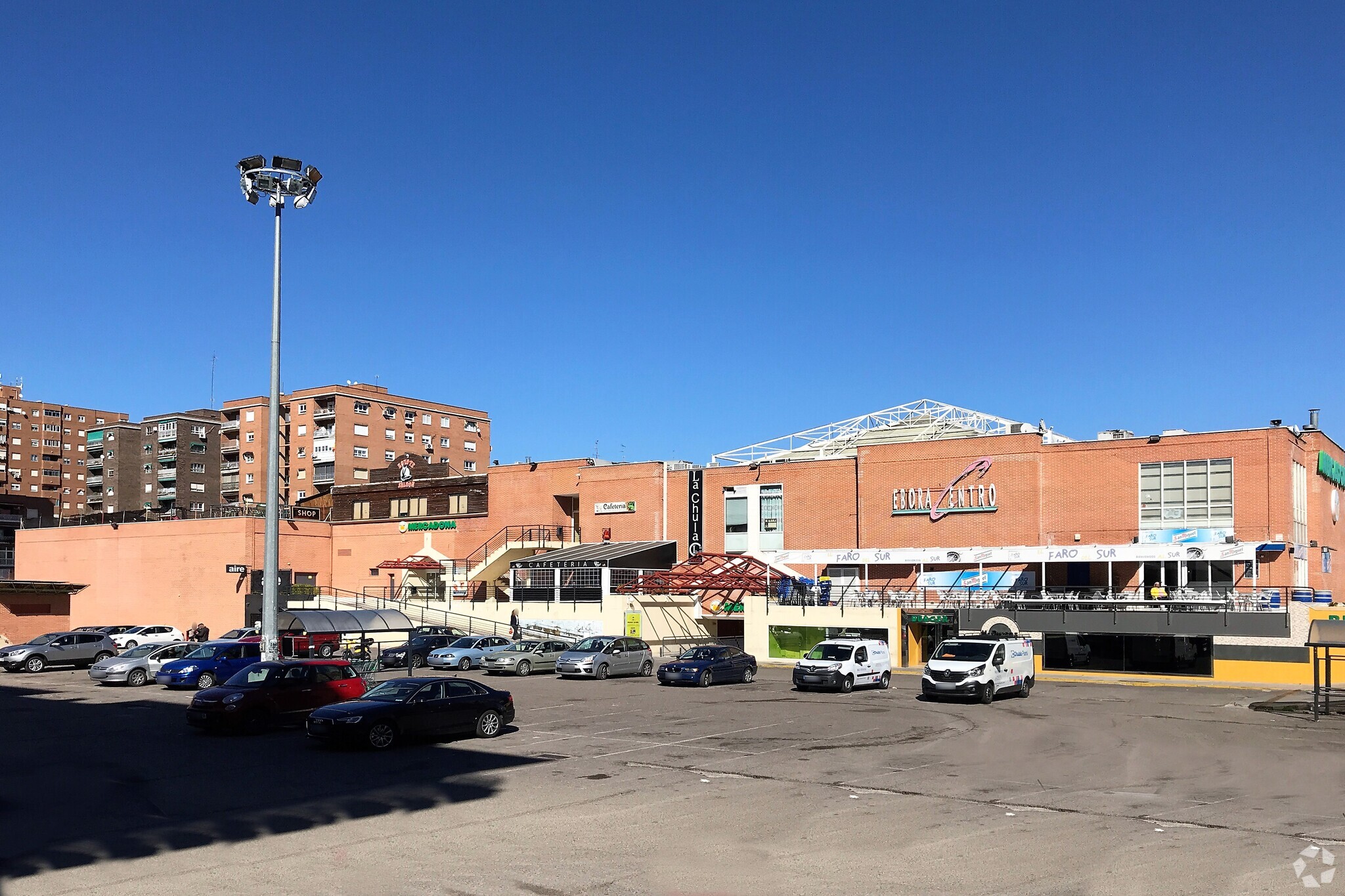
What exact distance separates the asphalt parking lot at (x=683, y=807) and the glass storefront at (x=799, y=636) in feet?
71.0

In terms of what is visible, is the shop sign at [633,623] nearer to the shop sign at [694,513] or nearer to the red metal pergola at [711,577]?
the red metal pergola at [711,577]

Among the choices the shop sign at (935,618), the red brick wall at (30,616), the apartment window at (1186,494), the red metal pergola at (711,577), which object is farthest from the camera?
the red brick wall at (30,616)

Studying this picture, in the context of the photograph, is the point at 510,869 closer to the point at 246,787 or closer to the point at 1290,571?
the point at 246,787

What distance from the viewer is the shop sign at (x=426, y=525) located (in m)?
70.0

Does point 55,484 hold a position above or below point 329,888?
above

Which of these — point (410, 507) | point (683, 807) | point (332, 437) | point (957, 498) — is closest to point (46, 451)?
point (332, 437)

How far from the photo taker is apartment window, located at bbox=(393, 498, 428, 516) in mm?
73312

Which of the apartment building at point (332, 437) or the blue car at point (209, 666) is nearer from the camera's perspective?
the blue car at point (209, 666)

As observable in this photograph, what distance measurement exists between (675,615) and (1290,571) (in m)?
26.6

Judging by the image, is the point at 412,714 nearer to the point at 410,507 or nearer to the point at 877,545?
the point at 877,545

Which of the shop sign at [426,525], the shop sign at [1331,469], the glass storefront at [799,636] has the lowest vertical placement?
the glass storefront at [799,636]

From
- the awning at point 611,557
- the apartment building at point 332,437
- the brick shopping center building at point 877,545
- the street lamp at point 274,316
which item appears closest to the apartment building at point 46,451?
the apartment building at point 332,437

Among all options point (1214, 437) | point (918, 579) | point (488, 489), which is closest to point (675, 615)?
point (918, 579)

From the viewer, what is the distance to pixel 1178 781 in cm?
1741
